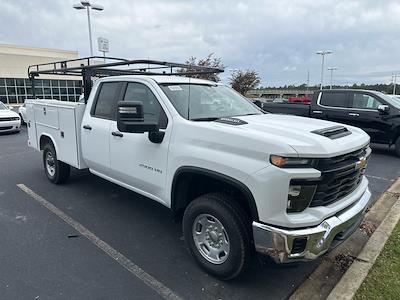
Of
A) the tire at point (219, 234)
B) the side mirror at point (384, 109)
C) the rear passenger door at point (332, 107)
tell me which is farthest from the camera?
the rear passenger door at point (332, 107)

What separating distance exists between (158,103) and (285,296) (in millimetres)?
2297

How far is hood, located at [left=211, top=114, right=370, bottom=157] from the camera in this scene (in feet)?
8.50

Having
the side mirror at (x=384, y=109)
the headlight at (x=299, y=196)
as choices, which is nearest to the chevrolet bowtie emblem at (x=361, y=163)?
the headlight at (x=299, y=196)

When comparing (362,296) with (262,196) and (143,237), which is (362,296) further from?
(143,237)

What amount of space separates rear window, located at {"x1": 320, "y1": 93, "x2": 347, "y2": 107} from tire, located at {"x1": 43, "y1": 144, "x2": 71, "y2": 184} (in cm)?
764

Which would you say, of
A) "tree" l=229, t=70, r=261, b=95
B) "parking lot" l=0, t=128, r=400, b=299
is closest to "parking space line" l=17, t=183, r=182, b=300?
"parking lot" l=0, t=128, r=400, b=299

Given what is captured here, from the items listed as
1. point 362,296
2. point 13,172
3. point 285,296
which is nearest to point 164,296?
point 285,296

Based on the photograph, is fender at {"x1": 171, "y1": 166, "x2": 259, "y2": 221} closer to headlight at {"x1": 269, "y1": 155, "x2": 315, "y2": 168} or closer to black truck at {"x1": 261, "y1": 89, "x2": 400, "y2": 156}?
headlight at {"x1": 269, "y1": 155, "x2": 315, "y2": 168}

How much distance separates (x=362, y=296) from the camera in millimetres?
2834

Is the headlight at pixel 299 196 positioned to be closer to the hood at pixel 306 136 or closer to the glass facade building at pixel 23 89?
the hood at pixel 306 136

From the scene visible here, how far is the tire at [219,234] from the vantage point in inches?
113

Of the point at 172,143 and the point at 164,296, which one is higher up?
the point at 172,143

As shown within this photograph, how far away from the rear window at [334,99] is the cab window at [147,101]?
7562 millimetres

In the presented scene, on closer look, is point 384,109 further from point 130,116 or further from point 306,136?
point 130,116
